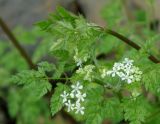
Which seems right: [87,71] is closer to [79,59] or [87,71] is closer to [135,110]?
[79,59]

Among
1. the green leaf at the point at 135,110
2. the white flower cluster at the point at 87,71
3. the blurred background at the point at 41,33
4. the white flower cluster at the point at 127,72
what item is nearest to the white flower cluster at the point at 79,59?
the white flower cluster at the point at 87,71

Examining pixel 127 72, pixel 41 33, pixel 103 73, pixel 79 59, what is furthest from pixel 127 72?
pixel 41 33

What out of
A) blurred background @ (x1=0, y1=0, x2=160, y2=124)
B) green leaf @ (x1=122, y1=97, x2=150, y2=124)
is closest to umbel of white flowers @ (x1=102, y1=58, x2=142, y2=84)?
green leaf @ (x1=122, y1=97, x2=150, y2=124)

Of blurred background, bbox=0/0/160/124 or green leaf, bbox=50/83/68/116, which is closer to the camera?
green leaf, bbox=50/83/68/116

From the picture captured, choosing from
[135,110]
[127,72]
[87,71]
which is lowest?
[135,110]

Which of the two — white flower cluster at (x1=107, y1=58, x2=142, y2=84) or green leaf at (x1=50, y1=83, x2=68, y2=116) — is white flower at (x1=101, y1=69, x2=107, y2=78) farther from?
green leaf at (x1=50, y1=83, x2=68, y2=116)

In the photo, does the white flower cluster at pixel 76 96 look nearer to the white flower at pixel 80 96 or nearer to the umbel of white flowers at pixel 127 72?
the white flower at pixel 80 96
